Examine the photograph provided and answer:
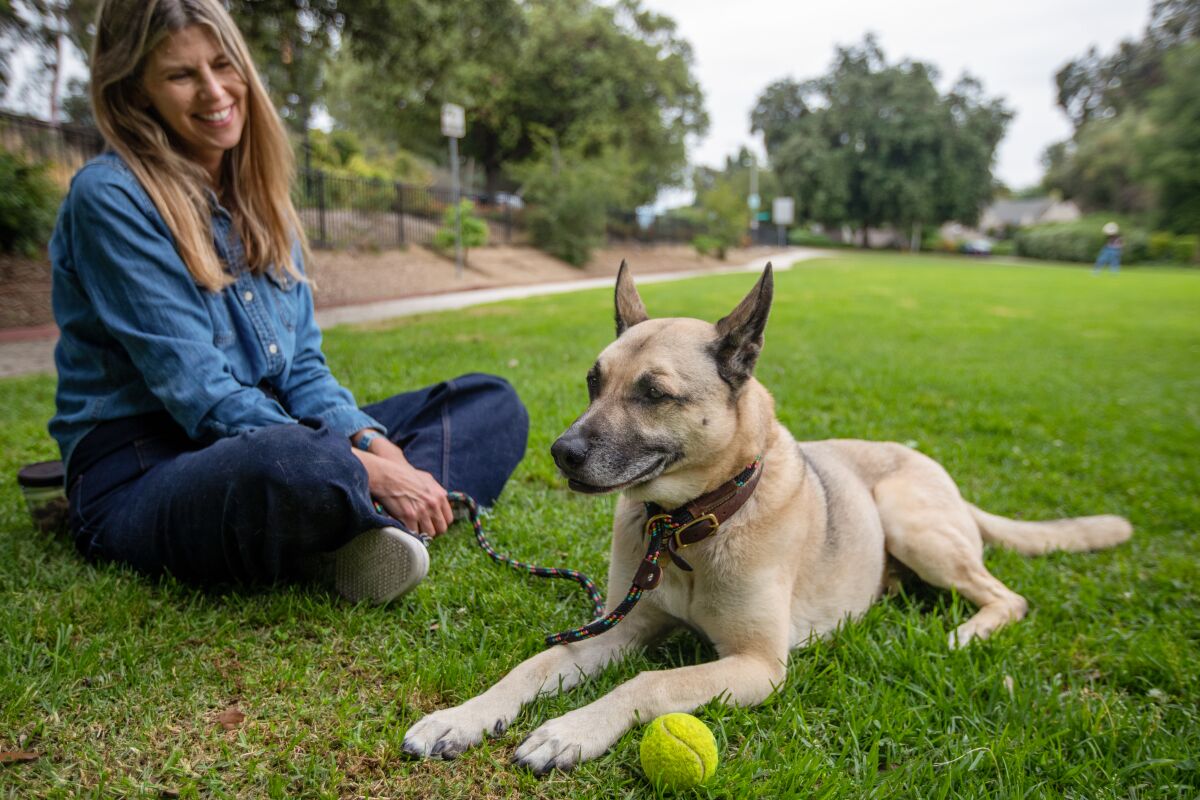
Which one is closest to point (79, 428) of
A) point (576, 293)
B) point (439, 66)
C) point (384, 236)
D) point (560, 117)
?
point (576, 293)

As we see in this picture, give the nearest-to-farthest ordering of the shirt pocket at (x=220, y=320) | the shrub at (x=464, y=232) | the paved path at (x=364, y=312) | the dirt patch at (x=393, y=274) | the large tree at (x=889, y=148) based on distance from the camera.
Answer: the shirt pocket at (x=220, y=320)
the paved path at (x=364, y=312)
the dirt patch at (x=393, y=274)
the shrub at (x=464, y=232)
the large tree at (x=889, y=148)

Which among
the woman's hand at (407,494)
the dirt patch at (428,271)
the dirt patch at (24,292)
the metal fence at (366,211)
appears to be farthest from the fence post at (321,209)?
the woman's hand at (407,494)

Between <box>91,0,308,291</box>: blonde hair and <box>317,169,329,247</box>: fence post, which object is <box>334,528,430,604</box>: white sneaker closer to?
<box>91,0,308,291</box>: blonde hair

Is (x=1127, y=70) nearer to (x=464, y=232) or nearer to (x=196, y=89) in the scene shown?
(x=464, y=232)

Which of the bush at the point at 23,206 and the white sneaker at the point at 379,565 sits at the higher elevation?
the bush at the point at 23,206

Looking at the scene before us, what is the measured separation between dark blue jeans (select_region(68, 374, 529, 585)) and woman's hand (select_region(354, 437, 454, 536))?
21 cm

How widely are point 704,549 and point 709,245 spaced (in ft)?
119

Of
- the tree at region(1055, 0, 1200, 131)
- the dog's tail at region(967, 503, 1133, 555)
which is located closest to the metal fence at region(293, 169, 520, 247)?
the dog's tail at region(967, 503, 1133, 555)

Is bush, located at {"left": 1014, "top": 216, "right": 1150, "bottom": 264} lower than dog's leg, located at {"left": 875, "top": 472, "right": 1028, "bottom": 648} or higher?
higher

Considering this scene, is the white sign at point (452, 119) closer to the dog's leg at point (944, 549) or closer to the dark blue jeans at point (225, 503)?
the dark blue jeans at point (225, 503)

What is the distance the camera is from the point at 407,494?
8.98 feet

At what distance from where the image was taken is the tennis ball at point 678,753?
1.88m

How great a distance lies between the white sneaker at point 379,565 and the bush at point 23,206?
1155 centimetres

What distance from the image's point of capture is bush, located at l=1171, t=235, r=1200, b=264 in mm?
43125
